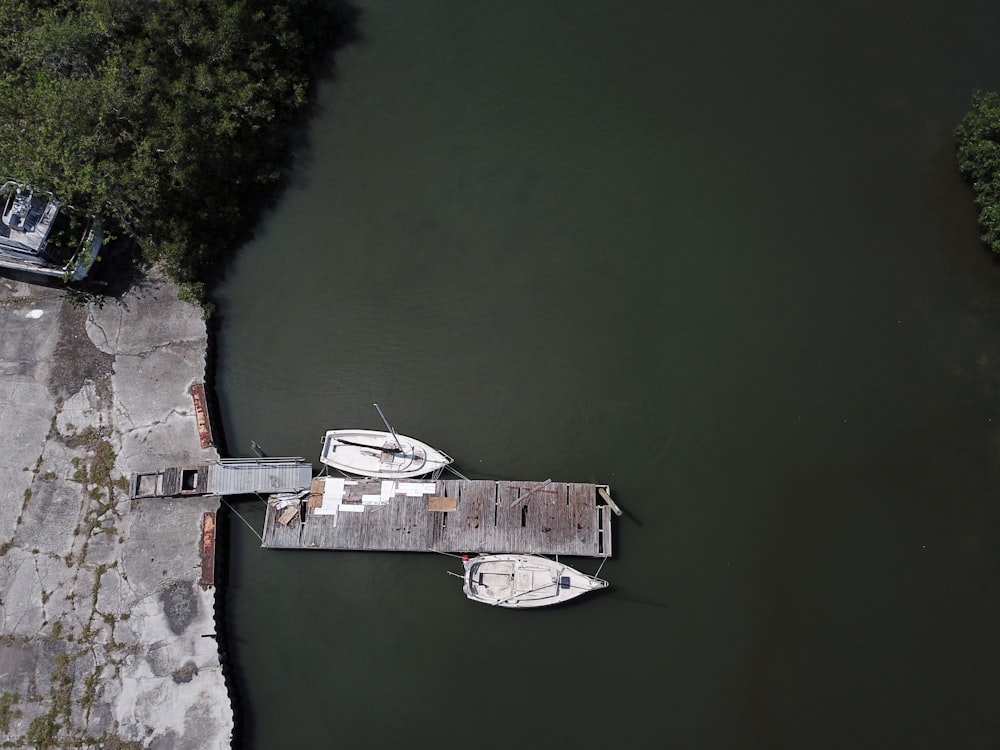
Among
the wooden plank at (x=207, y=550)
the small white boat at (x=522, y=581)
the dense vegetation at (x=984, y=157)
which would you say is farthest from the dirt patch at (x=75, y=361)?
the dense vegetation at (x=984, y=157)

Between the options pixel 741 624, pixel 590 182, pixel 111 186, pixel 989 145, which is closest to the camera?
pixel 741 624

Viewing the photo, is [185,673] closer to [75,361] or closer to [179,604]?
[179,604]

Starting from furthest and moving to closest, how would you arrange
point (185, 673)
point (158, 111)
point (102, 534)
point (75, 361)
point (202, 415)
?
point (75, 361) → point (158, 111) → point (202, 415) → point (102, 534) → point (185, 673)

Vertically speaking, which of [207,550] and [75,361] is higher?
[75,361]

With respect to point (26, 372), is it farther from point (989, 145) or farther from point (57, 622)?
point (989, 145)

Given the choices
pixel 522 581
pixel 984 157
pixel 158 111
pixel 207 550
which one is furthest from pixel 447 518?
pixel 984 157

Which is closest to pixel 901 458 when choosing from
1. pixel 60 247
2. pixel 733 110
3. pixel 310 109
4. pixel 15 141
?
pixel 733 110
